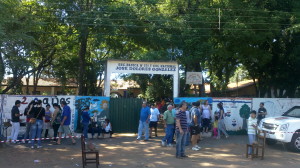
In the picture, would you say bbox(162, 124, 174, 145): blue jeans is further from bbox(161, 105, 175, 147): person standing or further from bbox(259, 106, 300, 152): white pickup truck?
bbox(259, 106, 300, 152): white pickup truck

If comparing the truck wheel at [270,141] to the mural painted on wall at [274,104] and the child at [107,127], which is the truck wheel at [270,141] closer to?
the mural painted on wall at [274,104]

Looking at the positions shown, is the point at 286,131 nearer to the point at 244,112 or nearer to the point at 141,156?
the point at 244,112

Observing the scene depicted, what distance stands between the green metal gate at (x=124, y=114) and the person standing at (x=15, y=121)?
4.17 m

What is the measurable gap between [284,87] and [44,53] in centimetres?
1893

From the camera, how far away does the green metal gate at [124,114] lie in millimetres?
14922

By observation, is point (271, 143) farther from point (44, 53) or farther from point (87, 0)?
point (44, 53)

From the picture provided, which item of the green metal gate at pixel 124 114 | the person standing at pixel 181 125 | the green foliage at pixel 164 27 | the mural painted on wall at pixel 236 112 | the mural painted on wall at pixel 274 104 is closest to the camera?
the person standing at pixel 181 125

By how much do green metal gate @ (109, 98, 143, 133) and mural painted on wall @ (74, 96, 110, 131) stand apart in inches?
11.4

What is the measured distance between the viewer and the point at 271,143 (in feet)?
42.5

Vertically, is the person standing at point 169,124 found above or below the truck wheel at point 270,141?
above

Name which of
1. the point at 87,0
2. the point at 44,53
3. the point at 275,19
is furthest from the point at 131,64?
the point at 44,53

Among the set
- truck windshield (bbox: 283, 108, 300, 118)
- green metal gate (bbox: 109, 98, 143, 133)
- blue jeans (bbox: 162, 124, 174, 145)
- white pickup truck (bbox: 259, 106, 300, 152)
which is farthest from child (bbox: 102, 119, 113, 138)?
truck windshield (bbox: 283, 108, 300, 118)

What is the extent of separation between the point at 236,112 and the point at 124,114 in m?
5.71

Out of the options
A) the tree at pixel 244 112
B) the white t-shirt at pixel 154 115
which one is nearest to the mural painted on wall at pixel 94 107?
the white t-shirt at pixel 154 115
